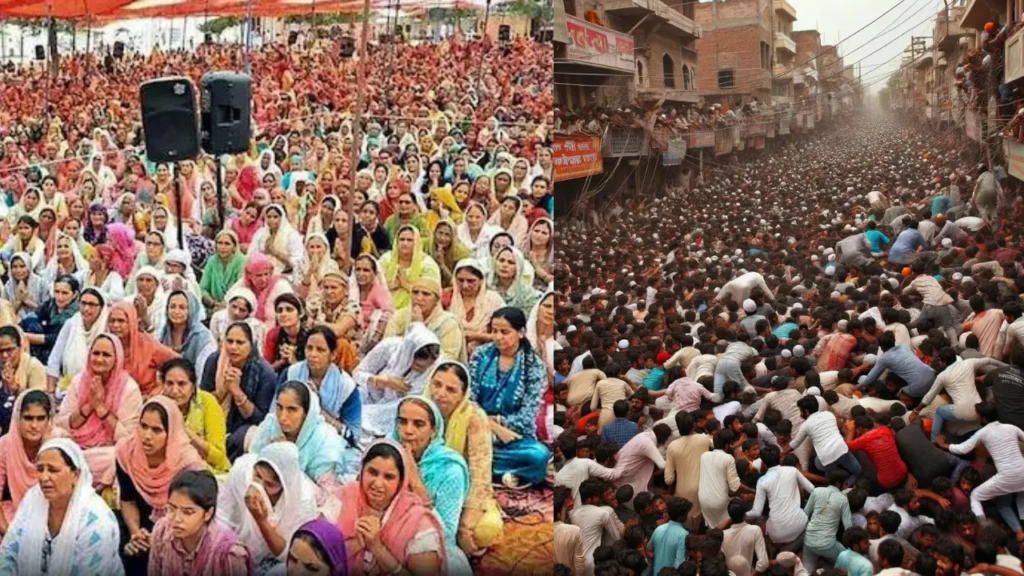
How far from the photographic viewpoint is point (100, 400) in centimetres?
392

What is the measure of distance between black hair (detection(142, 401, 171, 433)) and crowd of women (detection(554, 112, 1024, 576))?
4.88ft

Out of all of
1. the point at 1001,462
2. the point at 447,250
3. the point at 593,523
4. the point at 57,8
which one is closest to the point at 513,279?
the point at 447,250

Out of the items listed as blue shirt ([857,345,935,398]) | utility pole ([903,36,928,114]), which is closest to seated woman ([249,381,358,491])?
blue shirt ([857,345,935,398])

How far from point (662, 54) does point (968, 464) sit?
6.74 feet

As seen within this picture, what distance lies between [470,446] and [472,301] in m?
0.55

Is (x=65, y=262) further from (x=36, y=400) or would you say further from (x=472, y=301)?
(x=472, y=301)

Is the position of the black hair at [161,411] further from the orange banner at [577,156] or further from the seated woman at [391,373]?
the orange banner at [577,156]

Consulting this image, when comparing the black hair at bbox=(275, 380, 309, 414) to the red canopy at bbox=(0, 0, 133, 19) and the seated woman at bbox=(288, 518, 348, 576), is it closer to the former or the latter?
the seated woman at bbox=(288, 518, 348, 576)

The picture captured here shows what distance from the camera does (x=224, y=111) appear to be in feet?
13.0

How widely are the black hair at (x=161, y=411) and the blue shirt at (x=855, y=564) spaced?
248 cm

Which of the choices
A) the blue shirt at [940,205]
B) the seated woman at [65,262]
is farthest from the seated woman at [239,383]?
the blue shirt at [940,205]

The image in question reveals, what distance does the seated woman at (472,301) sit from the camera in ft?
12.4

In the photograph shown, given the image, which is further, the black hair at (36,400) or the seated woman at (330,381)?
the black hair at (36,400)

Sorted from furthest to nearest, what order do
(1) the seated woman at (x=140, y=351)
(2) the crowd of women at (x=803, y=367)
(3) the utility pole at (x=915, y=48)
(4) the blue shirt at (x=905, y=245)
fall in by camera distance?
1. (3) the utility pole at (x=915, y=48)
2. (4) the blue shirt at (x=905, y=245)
3. (1) the seated woman at (x=140, y=351)
4. (2) the crowd of women at (x=803, y=367)
